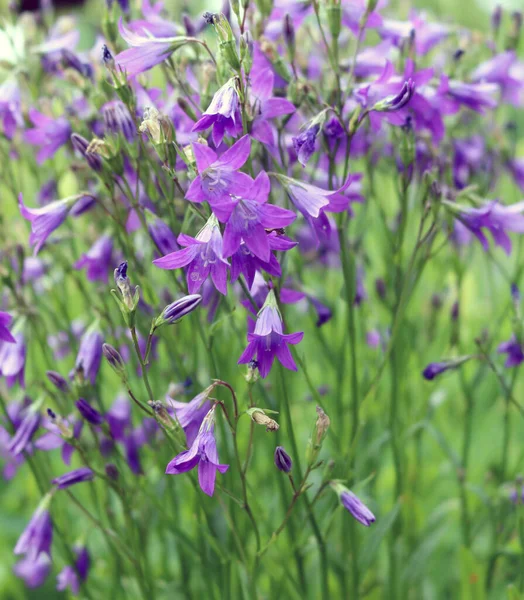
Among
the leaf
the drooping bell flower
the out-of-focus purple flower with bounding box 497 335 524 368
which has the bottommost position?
the leaf

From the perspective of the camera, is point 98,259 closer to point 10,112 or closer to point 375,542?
point 10,112

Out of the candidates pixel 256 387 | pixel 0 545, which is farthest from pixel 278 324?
pixel 0 545

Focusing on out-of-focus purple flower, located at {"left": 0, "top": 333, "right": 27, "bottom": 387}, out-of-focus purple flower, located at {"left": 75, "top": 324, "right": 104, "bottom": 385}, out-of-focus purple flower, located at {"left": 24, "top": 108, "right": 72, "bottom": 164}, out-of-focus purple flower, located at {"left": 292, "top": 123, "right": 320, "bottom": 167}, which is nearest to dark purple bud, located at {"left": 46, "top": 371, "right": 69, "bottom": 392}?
out-of-focus purple flower, located at {"left": 75, "top": 324, "right": 104, "bottom": 385}

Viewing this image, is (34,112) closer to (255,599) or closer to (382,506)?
(255,599)

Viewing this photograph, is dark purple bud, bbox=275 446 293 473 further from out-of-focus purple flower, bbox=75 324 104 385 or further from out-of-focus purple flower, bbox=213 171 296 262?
out-of-focus purple flower, bbox=75 324 104 385

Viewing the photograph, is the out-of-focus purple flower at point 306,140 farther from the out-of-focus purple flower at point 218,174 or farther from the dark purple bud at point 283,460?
the dark purple bud at point 283,460

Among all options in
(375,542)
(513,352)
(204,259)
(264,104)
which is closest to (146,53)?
(264,104)

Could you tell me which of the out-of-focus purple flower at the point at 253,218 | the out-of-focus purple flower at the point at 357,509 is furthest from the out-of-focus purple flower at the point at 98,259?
the out-of-focus purple flower at the point at 357,509
